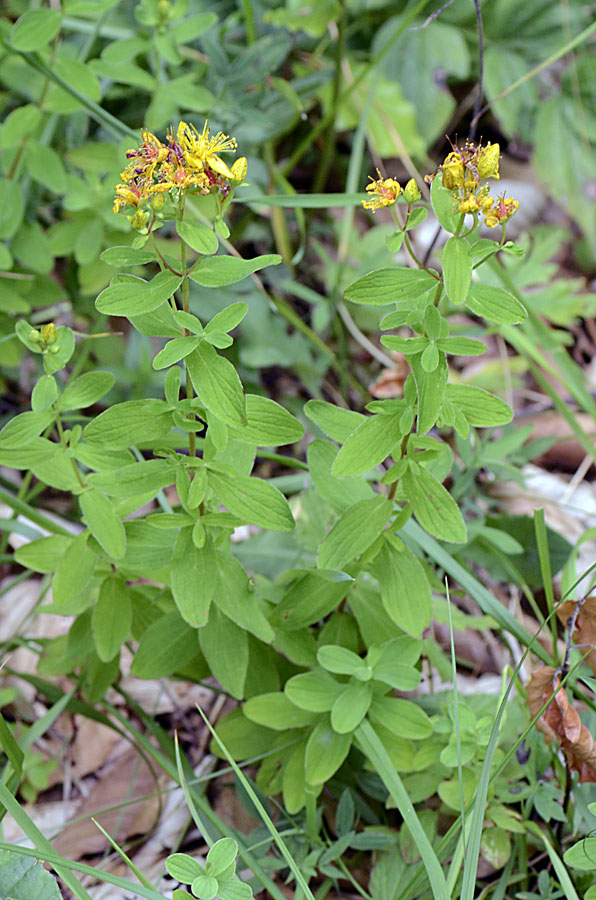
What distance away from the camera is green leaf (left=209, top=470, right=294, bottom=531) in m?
1.14

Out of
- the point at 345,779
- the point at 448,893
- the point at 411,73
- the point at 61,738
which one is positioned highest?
the point at 411,73


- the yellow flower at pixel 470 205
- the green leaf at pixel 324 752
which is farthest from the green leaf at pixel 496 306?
the green leaf at pixel 324 752

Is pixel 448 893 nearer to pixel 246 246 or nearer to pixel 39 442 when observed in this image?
pixel 39 442

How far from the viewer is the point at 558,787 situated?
1.43 m

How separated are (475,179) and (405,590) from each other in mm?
618

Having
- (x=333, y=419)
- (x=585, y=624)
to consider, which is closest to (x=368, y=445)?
(x=333, y=419)

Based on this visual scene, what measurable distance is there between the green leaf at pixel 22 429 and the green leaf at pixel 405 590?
0.57 m

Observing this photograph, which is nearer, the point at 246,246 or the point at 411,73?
the point at 246,246

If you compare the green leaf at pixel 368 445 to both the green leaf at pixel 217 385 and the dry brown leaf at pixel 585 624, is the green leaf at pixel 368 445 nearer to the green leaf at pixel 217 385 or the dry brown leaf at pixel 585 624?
the green leaf at pixel 217 385

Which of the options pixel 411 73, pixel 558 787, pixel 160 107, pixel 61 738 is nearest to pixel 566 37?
pixel 411 73

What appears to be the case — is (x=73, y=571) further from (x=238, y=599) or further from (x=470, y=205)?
(x=470, y=205)

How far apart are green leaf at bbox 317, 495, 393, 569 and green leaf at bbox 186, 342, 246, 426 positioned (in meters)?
0.28

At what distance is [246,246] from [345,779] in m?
1.70

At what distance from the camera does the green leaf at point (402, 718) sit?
1.26m
